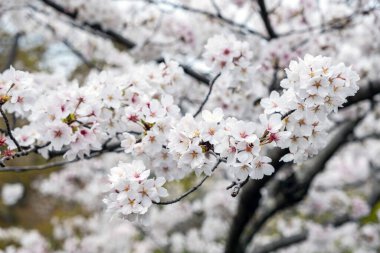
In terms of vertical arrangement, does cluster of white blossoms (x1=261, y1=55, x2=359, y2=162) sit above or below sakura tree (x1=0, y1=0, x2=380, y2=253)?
above

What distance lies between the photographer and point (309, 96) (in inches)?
59.1

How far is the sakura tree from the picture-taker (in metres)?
1.54

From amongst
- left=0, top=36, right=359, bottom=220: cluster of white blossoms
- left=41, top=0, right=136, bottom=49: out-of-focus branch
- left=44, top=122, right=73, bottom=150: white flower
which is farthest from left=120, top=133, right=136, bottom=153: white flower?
left=41, top=0, right=136, bottom=49: out-of-focus branch

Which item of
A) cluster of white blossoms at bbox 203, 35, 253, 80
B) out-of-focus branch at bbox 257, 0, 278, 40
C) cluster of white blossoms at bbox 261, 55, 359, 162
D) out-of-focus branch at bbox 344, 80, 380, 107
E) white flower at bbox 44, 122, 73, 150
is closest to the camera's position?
cluster of white blossoms at bbox 261, 55, 359, 162

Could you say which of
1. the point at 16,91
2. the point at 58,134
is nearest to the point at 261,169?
the point at 58,134

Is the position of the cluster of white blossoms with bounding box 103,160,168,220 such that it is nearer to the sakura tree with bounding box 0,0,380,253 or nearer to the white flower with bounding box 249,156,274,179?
the sakura tree with bounding box 0,0,380,253

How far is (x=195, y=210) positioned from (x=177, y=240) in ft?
1.94

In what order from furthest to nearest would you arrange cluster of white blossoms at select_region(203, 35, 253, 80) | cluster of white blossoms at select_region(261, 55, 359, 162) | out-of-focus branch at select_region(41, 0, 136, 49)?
out-of-focus branch at select_region(41, 0, 136, 49), cluster of white blossoms at select_region(203, 35, 253, 80), cluster of white blossoms at select_region(261, 55, 359, 162)

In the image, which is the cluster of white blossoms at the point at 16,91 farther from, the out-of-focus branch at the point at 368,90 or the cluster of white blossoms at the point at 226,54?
the out-of-focus branch at the point at 368,90

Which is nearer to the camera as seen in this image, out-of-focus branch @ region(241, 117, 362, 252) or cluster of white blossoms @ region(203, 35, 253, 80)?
cluster of white blossoms @ region(203, 35, 253, 80)

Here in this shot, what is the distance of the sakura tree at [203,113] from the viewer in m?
1.54

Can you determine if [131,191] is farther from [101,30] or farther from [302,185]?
[101,30]

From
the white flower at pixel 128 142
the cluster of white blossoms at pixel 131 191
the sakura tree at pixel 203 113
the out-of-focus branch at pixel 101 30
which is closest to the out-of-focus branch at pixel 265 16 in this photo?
the sakura tree at pixel 203 113

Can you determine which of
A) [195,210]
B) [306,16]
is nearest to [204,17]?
[306,16]
